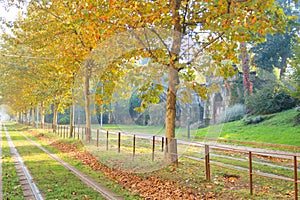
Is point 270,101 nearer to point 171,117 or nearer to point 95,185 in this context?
point 171,117

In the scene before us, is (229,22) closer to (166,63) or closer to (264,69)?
(166,63)

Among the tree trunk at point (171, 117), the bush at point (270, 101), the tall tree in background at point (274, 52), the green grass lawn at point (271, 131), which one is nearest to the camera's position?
the tree trunk at point (171, 117)

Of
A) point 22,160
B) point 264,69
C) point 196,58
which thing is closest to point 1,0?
point 22,160

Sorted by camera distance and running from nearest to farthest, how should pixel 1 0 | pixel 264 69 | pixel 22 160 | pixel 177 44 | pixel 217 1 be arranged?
pixel 217 1, pixel 177 44, pixel 22 160, pixel 1 0, pixel 264 69

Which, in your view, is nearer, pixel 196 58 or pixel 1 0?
pixel 196 58

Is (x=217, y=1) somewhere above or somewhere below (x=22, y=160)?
above

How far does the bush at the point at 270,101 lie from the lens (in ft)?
91.4

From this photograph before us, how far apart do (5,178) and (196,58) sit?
6.43 metres

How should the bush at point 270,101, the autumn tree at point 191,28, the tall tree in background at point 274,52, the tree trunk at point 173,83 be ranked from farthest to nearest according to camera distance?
the tall tree in background at point 274,52, the bush at point 270,101, the tree trunk at point 173,83, the autumn tree at point 191,28

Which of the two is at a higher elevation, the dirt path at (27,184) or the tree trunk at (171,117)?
the tree trunk at (171,117)

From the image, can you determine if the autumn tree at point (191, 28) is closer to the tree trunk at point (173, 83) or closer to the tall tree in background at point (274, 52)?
the tree trunk at point (173, 83)

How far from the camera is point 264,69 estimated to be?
34.3 metres

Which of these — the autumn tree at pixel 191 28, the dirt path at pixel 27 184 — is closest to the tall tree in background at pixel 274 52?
the autumn tree at pixel 191 28

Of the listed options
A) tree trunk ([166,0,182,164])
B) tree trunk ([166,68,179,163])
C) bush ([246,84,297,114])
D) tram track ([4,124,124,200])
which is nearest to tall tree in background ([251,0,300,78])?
bush ([246,84,297,114])
